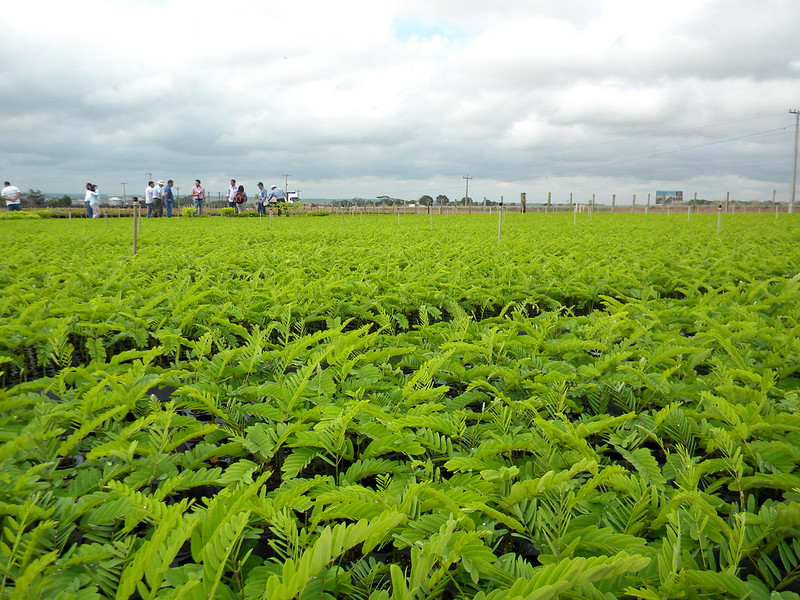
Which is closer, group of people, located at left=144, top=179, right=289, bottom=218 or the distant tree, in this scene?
group of people, located at left=144, top=179, right=289, bottom=218

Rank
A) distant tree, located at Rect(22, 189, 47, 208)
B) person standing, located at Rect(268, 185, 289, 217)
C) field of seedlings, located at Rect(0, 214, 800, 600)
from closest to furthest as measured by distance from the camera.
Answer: field of seedlings, located at Rect(0, 214, 800, 600) < person standing, located at Rect(268, 185, 289, 217) < distant tree, located at Rect(22, 189, 47, 208)

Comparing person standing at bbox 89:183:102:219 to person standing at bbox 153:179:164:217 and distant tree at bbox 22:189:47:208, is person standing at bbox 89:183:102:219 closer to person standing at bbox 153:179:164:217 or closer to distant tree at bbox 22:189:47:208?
person standing at bbox 153:179:164:217

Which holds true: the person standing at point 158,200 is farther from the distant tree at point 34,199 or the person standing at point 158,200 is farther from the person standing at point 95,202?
the distant tree at point 34,199

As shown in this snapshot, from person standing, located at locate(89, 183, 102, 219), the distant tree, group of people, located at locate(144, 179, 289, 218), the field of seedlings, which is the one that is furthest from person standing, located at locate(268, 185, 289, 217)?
the field of seedlings

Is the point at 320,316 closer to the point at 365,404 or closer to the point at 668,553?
the point at 365,404

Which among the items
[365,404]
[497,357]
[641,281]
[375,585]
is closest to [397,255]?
[641,281]

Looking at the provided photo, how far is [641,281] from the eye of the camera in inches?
257

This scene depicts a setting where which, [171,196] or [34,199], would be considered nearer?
[171,196]

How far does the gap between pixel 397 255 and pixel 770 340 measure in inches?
222

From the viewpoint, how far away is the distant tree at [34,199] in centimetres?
3788

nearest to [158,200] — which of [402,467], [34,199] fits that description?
[34,199]

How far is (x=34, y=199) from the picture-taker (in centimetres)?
3825

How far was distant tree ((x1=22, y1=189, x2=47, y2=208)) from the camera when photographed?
37.9m

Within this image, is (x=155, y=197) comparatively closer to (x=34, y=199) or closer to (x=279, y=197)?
(x=279, y=197)
